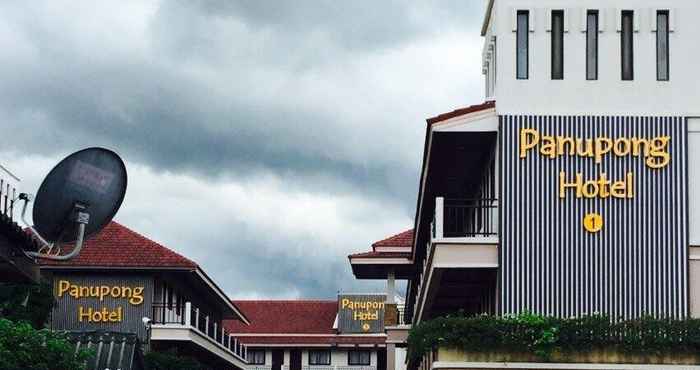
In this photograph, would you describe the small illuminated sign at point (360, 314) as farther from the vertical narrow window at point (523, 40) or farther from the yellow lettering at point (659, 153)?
the yellow lettering at point (659, 153)

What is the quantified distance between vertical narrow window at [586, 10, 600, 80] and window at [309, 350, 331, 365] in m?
82.3

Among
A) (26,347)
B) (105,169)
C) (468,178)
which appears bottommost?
(26,347)

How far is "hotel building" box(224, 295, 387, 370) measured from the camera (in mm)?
122938

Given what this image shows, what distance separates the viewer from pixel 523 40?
139 ft

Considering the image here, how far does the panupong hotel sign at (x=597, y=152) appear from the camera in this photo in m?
41.8

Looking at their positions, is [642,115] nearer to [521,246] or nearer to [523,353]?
[521,246]

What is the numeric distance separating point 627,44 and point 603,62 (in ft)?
2.46

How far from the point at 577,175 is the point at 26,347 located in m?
15.1

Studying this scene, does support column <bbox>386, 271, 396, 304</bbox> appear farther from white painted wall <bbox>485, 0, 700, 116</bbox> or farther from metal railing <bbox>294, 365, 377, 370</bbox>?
metal railing <bbox>294, 365, 377, 370</bbox>

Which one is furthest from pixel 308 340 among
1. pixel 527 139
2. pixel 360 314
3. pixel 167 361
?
pixel 527 139

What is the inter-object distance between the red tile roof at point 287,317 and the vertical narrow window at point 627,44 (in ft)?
278

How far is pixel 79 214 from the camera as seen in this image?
28625 mm

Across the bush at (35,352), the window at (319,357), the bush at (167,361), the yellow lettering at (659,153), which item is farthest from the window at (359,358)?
the bush at (35,352)

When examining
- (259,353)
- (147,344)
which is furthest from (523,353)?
(259,353)
